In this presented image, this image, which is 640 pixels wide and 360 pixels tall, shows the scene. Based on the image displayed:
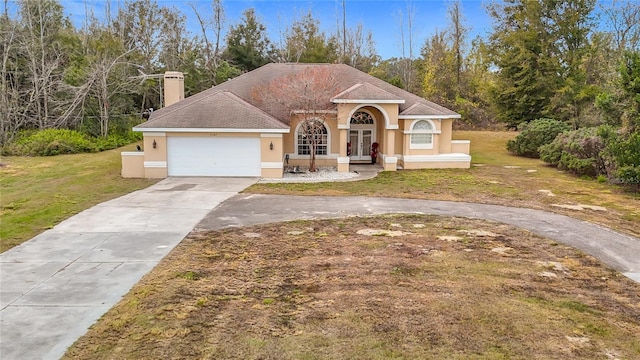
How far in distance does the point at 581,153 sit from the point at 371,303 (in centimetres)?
1876

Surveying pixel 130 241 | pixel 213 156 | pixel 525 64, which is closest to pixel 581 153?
pixel 525 64

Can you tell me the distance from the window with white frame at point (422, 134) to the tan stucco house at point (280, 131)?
0.05 meters

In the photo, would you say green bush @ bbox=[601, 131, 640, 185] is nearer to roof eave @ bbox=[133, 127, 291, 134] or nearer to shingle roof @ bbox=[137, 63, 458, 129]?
shingle roof @ bbox=[137, 63, 458, 129]

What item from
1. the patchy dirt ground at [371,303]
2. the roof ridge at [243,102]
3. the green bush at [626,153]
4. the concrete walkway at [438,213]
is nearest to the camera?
the patchy dirt ground at [371,303]

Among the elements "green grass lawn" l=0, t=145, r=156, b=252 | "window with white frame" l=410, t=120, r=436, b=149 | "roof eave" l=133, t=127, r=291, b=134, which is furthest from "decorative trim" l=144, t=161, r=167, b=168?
"window with white frame" l=410, t=120, r=436, b=149

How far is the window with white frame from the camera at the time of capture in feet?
74.6

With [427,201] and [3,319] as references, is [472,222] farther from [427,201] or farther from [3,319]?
[3,319]

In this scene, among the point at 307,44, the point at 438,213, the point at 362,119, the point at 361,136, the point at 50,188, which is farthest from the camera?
the point at 307,44

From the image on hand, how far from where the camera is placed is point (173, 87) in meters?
25.9

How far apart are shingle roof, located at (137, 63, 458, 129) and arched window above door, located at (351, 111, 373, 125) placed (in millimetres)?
1613

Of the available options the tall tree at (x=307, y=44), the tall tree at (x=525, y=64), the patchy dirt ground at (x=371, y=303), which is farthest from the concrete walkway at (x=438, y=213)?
the tall tree at (x=307, y=44)

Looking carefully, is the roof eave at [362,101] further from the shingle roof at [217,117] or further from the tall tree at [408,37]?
the tall tree at [408,37]

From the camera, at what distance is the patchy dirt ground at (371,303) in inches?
232

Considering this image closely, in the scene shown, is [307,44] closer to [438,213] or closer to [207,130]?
[207,130]
